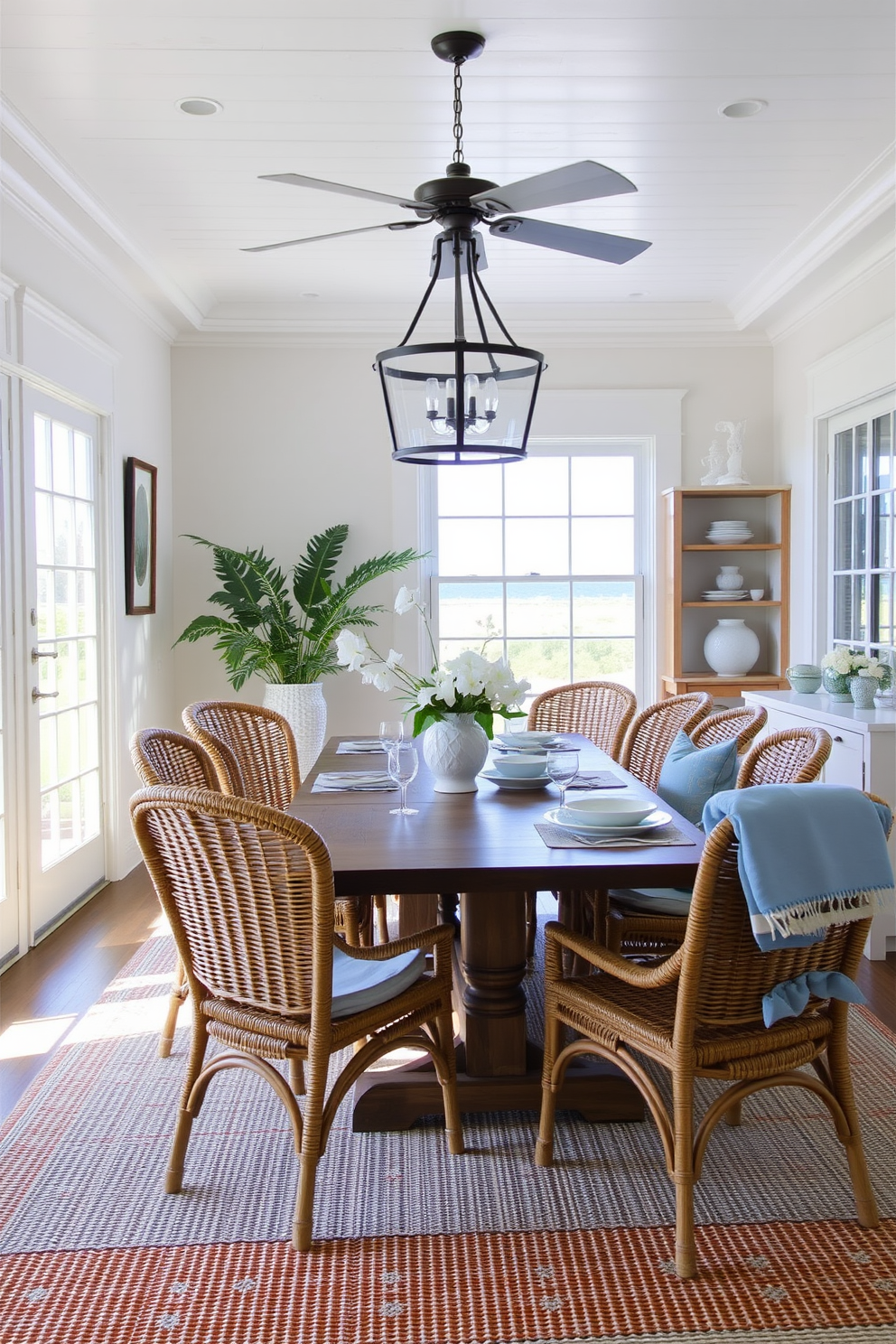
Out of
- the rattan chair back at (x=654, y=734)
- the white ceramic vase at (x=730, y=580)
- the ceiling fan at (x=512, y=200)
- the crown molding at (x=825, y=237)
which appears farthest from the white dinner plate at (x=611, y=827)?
the white ceramic vase at (x=730, y=580)

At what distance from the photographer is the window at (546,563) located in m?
6.04

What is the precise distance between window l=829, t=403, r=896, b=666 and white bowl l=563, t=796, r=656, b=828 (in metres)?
2.35

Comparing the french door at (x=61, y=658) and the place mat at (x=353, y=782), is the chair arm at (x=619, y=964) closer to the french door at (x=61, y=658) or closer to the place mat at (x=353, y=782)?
the place mat at (x=353, y=782)

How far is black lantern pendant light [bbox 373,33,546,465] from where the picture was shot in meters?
2.52

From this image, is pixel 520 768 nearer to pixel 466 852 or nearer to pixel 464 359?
pixel 466 852

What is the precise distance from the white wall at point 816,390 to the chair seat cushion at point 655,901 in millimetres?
2558

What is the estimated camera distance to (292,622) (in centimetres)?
561

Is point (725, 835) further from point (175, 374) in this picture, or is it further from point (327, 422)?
point (175, 374)

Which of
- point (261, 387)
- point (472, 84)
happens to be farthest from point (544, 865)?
point (261, 387)

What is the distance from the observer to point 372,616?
19.7ft

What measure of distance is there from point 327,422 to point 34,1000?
3.56 metres

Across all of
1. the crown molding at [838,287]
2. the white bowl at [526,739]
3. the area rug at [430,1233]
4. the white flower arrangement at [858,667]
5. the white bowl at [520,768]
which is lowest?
the area rug at [430,1233]

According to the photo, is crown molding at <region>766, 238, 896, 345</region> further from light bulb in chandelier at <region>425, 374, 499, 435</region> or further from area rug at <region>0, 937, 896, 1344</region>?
area rug at <region>0, 937, 896, 1344</region>

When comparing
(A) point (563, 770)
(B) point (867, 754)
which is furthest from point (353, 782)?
(B) point (867, 754)
